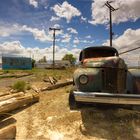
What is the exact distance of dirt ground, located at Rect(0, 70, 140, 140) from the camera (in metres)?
5.00

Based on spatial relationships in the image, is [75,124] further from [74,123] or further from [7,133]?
[7,133]

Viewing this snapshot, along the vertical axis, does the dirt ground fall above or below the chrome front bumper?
below

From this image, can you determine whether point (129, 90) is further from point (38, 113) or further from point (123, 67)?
point (38, 113)

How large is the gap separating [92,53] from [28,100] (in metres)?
3.33

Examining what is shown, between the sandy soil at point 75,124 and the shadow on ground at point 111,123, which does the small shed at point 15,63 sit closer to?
the sandy soil at point 75,124

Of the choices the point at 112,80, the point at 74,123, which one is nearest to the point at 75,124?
the point at 74,123

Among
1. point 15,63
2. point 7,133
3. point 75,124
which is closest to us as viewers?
point 7,133

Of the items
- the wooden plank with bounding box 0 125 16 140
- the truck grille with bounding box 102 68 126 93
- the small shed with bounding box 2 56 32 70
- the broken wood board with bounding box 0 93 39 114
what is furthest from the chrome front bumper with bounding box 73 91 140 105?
the small shed with bounding box 2 56 32 70

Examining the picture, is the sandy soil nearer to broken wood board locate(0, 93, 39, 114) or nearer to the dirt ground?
the dirt ground

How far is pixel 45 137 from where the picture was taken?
489 centimetres

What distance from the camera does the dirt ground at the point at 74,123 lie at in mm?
5000

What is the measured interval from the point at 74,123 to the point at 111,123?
3.60 ft

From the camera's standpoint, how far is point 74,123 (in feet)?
18.6

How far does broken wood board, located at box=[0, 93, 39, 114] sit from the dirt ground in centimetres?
22
